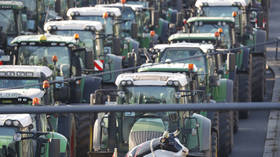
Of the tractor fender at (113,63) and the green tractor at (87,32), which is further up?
the green tractor at (87,32)

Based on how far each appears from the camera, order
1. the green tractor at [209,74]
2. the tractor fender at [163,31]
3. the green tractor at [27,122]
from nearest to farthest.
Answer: the green tractor at [27,122]
the green tractor at [209,74]
the tractor fender at [163,31]

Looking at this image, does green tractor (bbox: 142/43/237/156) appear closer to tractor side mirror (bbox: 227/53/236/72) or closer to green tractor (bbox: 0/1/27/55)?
tractor side mirror (bbox: 227/53/236/72)

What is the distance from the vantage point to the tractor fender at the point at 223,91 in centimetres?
1890

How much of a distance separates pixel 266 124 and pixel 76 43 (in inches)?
218

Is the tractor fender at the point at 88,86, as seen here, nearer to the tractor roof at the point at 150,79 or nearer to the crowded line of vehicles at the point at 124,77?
the crowded line of vehicles at the point at 124,77

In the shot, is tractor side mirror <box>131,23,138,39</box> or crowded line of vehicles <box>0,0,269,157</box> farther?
tractor side mirror <box>131,23,138,39</box>

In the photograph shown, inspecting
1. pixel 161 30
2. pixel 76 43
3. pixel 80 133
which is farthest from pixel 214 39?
pixel 161 30

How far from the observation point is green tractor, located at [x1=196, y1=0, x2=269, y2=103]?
24.6 meters

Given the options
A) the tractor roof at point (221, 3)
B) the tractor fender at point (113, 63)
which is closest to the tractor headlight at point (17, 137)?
the tractor fender at point (113, 63)

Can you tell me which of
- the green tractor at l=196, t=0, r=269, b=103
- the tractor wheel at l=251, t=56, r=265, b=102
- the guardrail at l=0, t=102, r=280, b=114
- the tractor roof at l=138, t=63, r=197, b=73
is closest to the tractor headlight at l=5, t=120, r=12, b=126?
the tractor roof at l=138, t=63, r=197, b=73

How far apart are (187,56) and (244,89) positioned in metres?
4.25

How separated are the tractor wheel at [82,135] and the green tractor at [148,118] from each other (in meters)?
2.05

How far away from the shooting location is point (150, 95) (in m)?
13.5

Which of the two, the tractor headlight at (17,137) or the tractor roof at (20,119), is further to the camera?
the tractor roof at (20,119)
